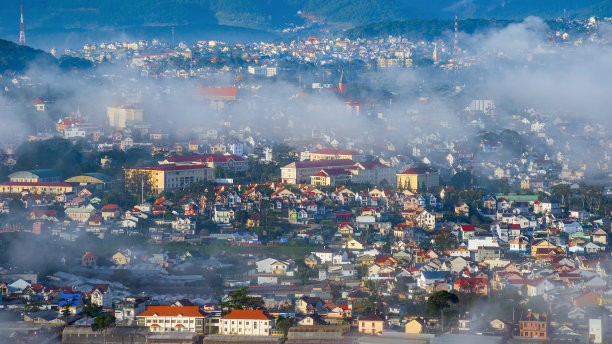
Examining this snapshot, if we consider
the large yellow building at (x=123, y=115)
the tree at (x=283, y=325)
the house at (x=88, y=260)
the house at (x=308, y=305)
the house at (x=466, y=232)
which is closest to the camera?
the tree at (x=283, y=325)

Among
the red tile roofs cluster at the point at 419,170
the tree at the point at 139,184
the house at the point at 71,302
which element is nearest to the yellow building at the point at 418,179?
the red tile roofs cluster at the point at 419,170

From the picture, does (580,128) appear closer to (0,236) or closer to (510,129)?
(510,129)

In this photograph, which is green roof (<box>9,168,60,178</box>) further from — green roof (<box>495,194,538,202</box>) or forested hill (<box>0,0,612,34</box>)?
forested hill (<box>0,0,612,34</box>)

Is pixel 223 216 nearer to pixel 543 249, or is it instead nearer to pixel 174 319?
pixel 543 249

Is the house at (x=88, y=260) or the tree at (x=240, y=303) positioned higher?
the house at (x=88, y=260)

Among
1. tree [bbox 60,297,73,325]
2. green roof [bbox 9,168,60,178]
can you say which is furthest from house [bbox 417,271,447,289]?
green roof [bbox 9,168,60,178]

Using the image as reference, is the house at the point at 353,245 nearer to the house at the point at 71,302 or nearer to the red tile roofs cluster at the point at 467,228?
the red tile roofs cluster at the point at 467,228

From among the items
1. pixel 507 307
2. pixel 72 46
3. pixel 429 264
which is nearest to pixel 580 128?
pixel 429 264
